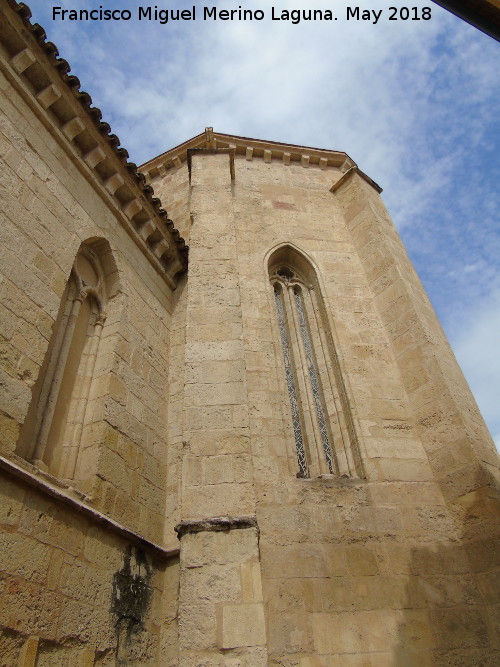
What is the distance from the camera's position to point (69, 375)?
15.1ft

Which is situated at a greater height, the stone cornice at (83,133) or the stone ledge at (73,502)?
the stone cornice at (83,133)

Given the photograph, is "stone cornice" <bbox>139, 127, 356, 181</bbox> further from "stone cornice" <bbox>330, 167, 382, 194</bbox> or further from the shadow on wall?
the shadow on wall

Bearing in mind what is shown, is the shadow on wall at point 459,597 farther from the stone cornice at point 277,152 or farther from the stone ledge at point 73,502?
the stone cornice at point 277,152

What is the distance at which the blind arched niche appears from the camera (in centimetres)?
518

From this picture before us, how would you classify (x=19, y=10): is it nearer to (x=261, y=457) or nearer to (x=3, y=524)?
(x=3, y=524)

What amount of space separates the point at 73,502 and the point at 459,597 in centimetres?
328

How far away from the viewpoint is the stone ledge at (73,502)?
307 centimetres

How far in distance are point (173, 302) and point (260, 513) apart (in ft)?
10.7

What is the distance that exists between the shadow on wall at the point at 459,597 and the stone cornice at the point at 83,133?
459 cm

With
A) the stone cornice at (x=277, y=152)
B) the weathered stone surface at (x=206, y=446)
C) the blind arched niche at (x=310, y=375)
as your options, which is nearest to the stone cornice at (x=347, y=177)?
the stone cornice at (x=277, y=152)

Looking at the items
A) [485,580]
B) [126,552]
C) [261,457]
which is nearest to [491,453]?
[485,580]

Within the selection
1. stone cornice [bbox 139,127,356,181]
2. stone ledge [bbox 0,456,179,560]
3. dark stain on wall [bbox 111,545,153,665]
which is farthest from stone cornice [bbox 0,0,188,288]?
dark stain on wall [bbox 111,545,153,665]

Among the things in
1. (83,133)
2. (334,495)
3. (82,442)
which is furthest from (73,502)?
(83,133)

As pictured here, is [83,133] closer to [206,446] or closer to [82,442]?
[82,442]
